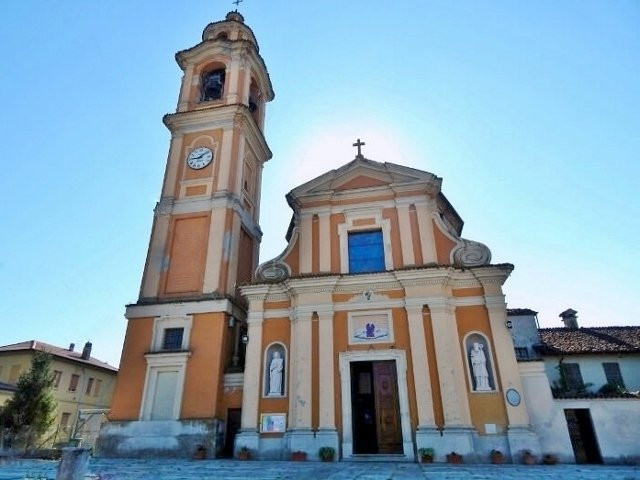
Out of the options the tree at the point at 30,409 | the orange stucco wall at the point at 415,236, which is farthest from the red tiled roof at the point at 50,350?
the orange stucco wall at the point at 415,236

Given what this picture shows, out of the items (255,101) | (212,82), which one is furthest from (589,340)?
(212,82)

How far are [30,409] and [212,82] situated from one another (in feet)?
59.9

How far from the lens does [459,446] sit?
10859 millimetres

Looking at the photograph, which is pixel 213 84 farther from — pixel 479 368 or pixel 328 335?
pixel 479 368

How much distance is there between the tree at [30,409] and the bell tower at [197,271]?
369 inches

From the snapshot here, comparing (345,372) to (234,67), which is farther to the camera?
(234,67)

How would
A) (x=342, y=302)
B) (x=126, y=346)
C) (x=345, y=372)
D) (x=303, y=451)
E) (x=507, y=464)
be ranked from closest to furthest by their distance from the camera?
(x=507, y=464) → (x=303, y=451) → (x=345, y=372) → (x=342, y=302) → (x=126, y=346)

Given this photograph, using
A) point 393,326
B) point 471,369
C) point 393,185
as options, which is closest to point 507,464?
point 471,369

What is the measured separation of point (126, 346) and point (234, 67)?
13840mm

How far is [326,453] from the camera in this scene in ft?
36.8

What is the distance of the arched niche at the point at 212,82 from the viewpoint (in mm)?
20859

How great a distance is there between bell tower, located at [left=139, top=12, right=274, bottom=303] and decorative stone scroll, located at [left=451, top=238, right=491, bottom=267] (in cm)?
820

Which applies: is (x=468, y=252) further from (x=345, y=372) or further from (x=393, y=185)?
(x=345, y=372)

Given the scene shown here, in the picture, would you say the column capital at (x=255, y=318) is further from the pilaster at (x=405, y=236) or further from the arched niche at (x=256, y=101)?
the arched niche at (x=256, y=101)
